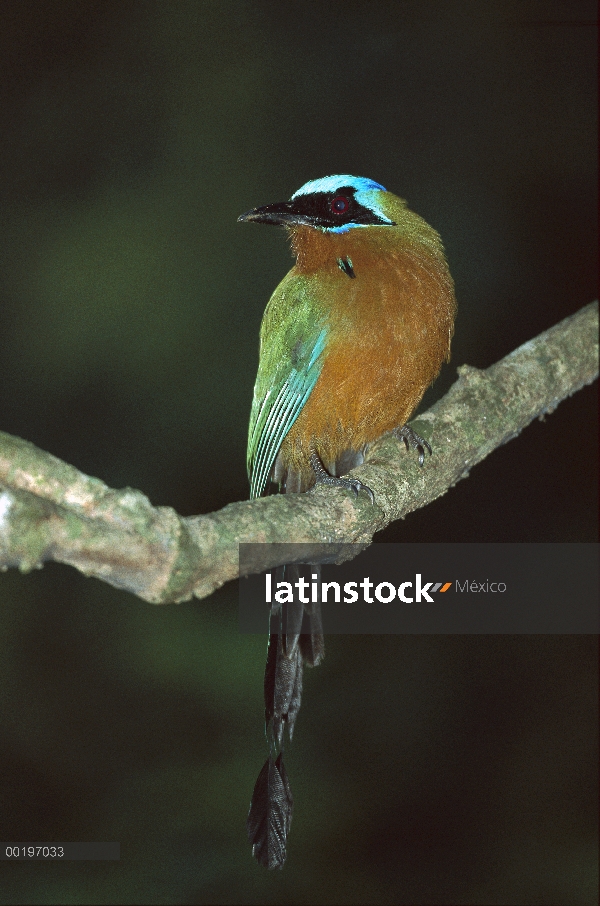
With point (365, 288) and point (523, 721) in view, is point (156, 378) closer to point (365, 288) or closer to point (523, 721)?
point (365, 288)

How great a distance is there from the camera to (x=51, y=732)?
3377 mm

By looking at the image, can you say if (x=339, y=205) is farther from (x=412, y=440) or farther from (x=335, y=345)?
(x=412, y=440)

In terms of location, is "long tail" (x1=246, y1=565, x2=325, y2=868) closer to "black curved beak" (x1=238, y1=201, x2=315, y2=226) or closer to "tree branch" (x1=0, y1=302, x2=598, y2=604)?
"tree branch" (x1=0, y1=302, x2=598, y2=604)

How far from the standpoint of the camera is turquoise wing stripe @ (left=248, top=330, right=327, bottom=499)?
10.1ft

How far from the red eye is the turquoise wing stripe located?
23.7 inches

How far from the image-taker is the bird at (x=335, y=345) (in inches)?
117

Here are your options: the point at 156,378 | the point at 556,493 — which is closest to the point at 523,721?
the point at 556,493

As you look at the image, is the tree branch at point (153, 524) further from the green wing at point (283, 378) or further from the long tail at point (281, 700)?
the long tail at point (281, 700)

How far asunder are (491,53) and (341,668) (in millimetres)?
3497

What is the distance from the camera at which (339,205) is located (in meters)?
3.26

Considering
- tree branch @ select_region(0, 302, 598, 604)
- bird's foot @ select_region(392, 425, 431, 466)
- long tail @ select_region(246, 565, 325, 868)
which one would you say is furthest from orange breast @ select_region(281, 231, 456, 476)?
long tail @ select_region(246, 565, 325, 868)

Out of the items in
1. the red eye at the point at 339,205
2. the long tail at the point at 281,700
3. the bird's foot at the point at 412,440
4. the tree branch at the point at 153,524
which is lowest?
the long tail at the point at 281,700

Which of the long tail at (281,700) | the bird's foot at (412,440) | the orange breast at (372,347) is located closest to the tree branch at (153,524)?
the bird's foot at (412,440)

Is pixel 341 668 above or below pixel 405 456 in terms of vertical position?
below
